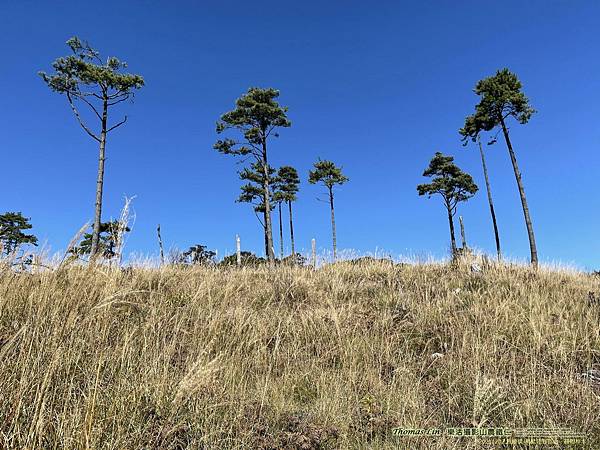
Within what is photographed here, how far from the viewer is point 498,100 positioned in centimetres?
2023

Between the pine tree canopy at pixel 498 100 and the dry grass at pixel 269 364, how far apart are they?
56.6ft

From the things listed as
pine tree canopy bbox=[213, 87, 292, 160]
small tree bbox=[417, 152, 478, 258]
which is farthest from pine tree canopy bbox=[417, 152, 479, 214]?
pine tree canopy bbox=[213, 87, 292, 160]

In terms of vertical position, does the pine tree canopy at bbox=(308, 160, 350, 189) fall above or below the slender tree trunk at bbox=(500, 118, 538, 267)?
above

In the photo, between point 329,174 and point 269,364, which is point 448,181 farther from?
point 269,364

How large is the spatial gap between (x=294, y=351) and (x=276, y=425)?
140cm

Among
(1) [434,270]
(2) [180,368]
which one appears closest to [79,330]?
(2) [180,368]

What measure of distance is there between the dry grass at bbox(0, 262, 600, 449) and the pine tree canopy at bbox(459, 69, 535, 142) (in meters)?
17.2

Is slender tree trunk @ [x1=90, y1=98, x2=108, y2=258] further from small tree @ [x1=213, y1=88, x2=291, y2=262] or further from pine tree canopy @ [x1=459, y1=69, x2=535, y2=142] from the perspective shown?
pine tree canopy @ [x1=459, y1=69, x2=535, y2=142]

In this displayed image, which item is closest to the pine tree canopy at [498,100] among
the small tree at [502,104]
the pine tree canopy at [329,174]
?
the small tree at [502,104]

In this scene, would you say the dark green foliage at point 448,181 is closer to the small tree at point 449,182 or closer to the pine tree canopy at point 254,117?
the small tree at point 449,182

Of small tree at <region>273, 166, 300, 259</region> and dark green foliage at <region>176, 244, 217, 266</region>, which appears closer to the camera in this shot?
dark green foliage at <region>176, 244, 217, 266</region>

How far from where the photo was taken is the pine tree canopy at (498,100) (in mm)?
19984

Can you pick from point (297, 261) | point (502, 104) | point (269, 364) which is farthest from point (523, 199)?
point (269, 364)

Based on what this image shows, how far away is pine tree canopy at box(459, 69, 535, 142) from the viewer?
1998 cm
